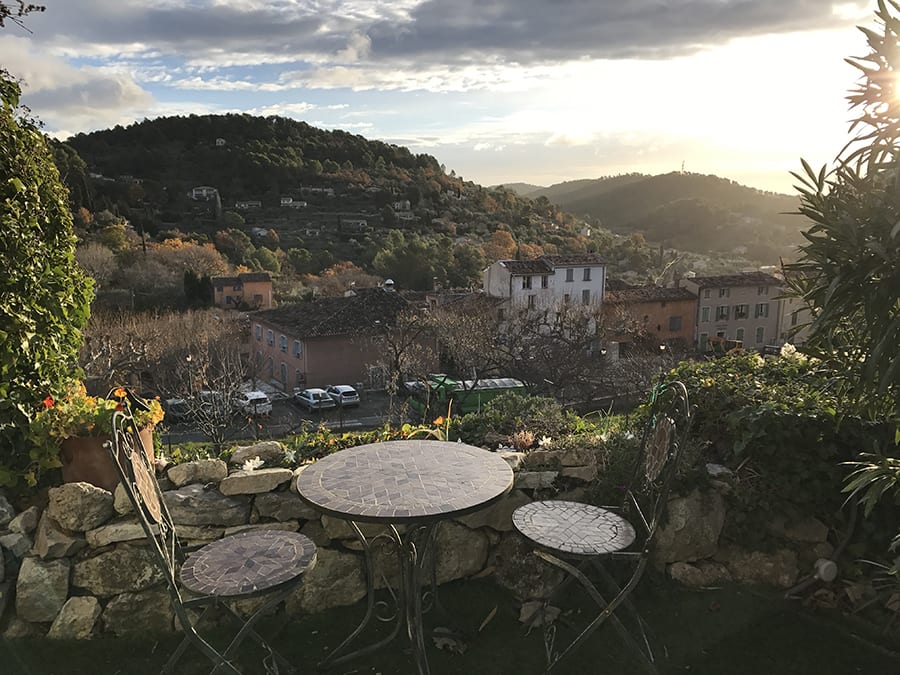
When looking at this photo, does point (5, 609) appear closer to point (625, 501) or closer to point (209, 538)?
point (209, 538)

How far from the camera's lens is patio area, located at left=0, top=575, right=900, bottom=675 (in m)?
2.66

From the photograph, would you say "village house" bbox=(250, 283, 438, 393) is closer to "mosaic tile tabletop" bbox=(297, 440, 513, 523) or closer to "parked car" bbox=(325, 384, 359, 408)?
Result: "parked car" bbox=(325, 384, 359, 408)

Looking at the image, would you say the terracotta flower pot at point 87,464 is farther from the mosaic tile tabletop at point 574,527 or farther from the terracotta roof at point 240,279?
the terracotta roof at point 240,279

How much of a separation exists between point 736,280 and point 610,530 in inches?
1146

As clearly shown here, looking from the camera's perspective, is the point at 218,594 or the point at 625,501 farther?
the point at 625,501

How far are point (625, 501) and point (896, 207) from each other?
66.7 inches

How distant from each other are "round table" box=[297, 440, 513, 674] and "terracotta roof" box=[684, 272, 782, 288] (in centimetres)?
2760

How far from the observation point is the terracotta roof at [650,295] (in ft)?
88.3

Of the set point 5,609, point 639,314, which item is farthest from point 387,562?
point 639,314

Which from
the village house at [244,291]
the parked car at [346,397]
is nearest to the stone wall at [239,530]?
the parked car at [346,397]

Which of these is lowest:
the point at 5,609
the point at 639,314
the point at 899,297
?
the point at 639,314

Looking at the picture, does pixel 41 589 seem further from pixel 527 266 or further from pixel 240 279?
pixel 240 279

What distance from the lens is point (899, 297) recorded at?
71.0 inches

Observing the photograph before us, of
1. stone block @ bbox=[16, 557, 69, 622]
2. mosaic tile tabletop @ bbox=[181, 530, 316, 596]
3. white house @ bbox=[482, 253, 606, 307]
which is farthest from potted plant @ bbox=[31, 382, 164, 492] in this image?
white house @ bbox=[482, 253, 606, 307]
